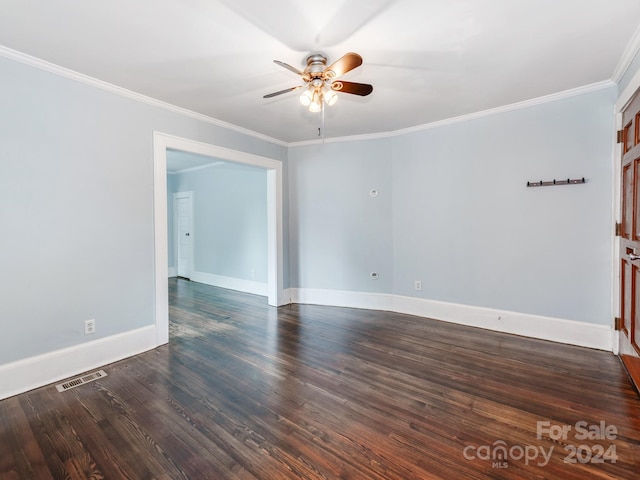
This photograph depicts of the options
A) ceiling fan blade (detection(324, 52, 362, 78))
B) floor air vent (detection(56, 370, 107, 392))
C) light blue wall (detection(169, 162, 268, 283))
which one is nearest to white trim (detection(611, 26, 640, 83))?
ceiling fan blade (detection(324, 52, 362, 78))

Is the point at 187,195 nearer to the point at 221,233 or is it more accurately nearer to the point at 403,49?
the point at 221,233

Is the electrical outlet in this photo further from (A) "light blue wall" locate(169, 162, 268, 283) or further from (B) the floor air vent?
(A) "light blue wall" locate(169, 162, 268, 283)

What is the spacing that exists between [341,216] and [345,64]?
265 cm

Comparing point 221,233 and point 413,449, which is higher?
point 221,233

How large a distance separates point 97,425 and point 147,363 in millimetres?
824

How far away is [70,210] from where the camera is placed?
243cm

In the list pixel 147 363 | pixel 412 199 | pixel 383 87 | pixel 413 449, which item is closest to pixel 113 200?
pixel 147 363

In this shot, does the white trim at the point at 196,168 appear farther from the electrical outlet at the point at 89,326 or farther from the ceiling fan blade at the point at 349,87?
the ceiling fan blade at the point at 349,87

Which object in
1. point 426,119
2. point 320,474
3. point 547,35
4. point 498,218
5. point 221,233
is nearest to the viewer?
point 320,474

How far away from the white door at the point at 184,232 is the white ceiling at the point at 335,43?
414 centimetres

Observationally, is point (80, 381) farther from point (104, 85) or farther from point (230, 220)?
point (230, 220)

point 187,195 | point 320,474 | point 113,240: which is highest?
point 187,195

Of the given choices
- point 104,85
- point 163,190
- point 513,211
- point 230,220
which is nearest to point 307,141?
point 163,190

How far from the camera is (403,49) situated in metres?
2.11
